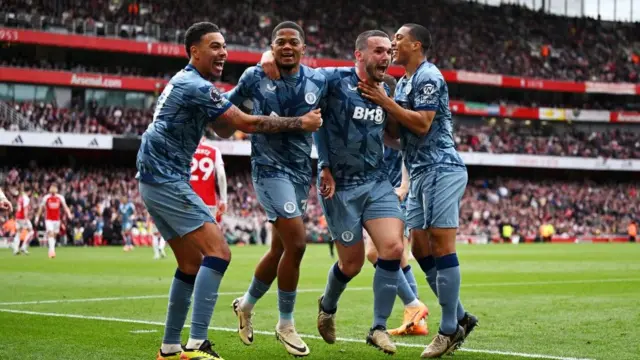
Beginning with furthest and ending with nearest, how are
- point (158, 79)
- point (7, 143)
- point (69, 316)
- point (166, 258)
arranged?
point (158, 79) → point (7, 143) → point (166, 258) → point (69, 316)

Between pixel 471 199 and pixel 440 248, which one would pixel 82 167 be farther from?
pixel 440 248

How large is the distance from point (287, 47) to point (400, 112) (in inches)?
43.7

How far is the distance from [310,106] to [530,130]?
6598 centimetres

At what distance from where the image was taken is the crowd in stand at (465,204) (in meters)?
41.6

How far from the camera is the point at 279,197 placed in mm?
7789

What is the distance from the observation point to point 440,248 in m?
8.02

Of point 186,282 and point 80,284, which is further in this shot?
point 80,284

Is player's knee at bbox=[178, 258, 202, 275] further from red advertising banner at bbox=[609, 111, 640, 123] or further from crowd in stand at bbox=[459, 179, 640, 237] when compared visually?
red advertising banner at bbox=[609, 111, 640, 123]

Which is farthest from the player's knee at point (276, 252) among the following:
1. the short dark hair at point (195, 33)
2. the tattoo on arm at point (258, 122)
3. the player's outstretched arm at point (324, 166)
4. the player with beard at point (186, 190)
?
the short dark hair at point (195, 33)

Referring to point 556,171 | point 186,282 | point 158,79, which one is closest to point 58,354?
point 186,282

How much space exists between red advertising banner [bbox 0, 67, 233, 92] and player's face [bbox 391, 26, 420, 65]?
44077 mm

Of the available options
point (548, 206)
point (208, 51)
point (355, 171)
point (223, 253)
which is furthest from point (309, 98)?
point (548, 206)

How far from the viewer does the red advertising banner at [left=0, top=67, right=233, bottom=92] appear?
49.3 meters

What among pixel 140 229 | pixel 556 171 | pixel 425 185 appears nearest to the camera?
pixel 425 185
